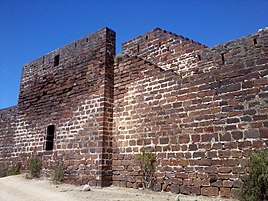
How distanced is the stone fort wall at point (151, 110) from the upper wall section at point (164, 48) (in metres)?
0.04

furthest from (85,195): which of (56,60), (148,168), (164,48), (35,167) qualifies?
(56,60)

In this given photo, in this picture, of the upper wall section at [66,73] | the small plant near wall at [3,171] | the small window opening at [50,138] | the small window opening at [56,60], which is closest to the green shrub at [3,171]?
the small plant near wall at [3,171]

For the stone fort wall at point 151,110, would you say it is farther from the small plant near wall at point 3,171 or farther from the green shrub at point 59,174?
the small plant near wall at point 3,171

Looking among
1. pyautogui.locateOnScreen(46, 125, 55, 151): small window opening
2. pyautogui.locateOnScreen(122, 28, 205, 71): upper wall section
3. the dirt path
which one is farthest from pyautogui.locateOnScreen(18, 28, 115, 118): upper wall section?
the dirt path

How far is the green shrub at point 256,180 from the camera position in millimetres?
5016

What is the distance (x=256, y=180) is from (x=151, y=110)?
3.59 meters

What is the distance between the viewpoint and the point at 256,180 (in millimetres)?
5156

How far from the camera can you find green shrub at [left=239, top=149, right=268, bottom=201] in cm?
502

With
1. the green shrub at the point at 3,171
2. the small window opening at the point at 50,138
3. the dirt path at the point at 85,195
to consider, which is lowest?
the dirt path at the point at 85,195

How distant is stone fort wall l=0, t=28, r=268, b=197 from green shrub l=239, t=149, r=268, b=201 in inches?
19.4

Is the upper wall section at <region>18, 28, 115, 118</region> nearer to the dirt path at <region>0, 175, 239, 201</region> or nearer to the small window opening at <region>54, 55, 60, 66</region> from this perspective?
the small window opening at <region>54, 55, 60, 66</region>

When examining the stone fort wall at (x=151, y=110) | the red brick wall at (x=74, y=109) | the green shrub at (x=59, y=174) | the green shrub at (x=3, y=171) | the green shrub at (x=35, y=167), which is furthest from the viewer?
the green shrub at (x=3, y=171)

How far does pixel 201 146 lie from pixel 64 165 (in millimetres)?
5283

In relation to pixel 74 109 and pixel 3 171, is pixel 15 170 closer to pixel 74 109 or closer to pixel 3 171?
pixel 3 171
